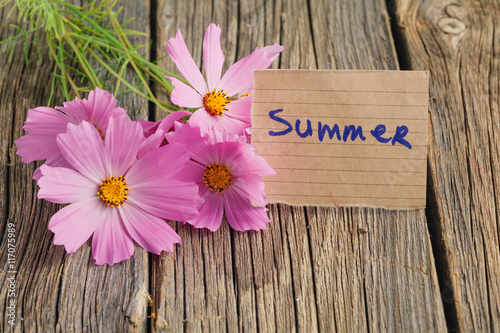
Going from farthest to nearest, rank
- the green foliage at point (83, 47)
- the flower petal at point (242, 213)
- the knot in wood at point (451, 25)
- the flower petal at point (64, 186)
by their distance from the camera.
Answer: the knot in wood at point (451, 25)
the green foliage at point (83, 47)
the flower petal at point (242, 213)
the flower petal at point (64, 186)

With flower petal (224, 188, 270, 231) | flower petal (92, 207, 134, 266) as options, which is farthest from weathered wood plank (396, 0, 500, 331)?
flower petal (92, 207, 134, 266)

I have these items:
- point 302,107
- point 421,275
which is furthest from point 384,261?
point 302,107

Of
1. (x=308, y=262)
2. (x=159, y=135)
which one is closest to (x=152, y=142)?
(x=159, y=135)

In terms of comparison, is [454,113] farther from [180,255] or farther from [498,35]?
[180,255]

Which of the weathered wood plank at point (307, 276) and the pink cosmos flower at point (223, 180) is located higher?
the pink cosmos flower at point (223, 180)

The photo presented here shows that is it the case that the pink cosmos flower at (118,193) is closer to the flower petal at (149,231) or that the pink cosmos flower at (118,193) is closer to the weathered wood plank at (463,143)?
the flower petal at (149,231)

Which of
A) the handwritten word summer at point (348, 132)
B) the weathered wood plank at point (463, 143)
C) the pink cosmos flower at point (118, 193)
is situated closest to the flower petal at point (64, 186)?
the pink cosmos flower at point (118, 193)
